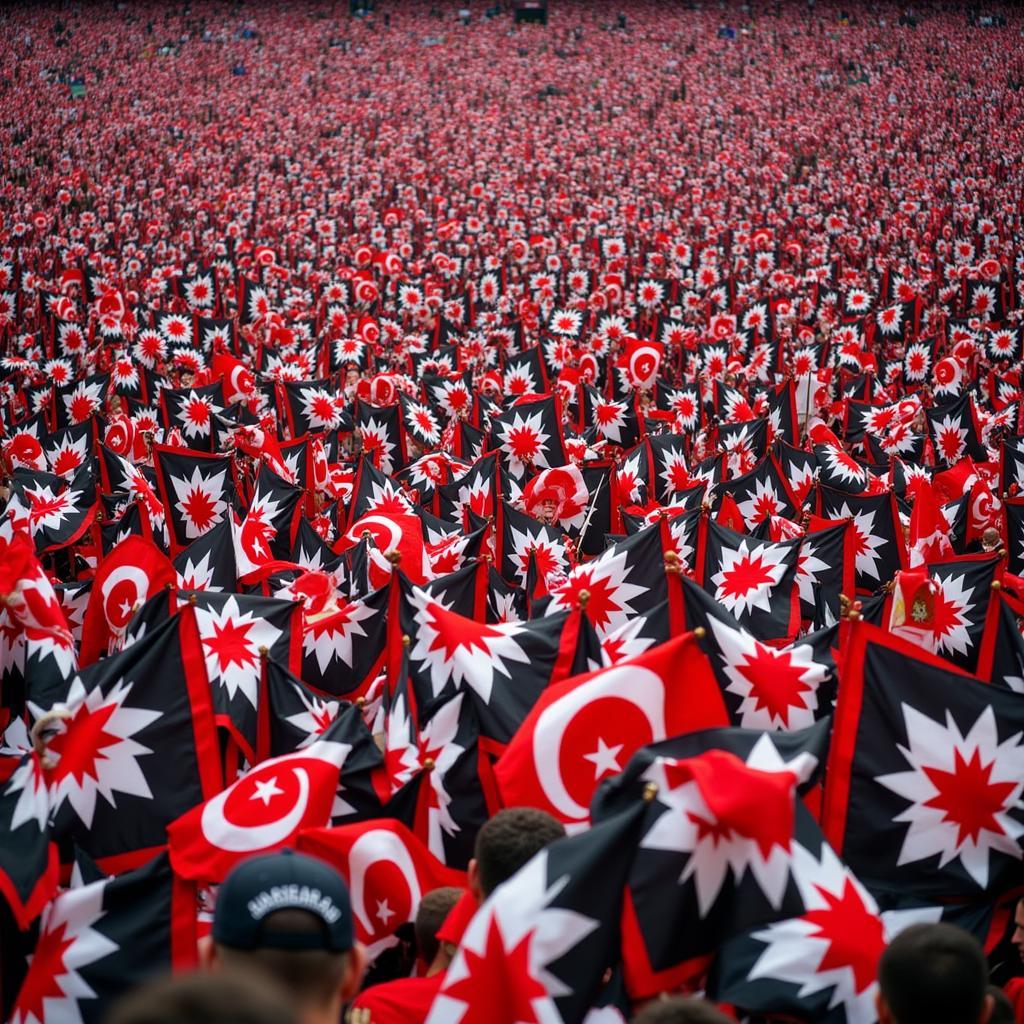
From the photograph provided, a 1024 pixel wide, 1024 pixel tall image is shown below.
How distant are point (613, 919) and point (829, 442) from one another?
9760 mm

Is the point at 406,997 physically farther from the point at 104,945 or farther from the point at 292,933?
the point at 292,933

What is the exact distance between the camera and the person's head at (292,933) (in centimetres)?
201

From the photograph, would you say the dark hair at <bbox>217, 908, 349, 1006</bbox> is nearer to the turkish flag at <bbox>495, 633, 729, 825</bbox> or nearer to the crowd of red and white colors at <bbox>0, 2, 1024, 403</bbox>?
the turkish flag at <bbox>495, 633, 729, 825</bbox>

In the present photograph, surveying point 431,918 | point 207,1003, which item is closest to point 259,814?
point 431,918

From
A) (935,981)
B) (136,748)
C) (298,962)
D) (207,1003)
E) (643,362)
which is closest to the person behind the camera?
(207,1003)

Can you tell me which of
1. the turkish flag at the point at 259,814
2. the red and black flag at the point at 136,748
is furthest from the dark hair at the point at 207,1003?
the red and black flag at the point at 136,748

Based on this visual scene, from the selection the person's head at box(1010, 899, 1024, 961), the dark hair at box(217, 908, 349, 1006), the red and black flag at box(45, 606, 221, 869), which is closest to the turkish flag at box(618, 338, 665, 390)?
the red and black flag at box(45, 606, 221, 869)

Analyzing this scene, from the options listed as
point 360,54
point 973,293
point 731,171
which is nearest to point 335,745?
point 973,293

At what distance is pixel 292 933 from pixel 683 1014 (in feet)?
2.55

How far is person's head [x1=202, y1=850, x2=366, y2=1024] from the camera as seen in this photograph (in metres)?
2.01

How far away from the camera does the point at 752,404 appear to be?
1491 centimetres

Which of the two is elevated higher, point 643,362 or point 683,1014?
point 683,1014

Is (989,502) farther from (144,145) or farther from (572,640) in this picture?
(144,145)

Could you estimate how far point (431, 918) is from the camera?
129 inches
